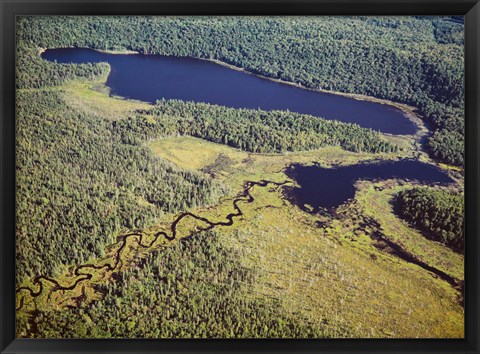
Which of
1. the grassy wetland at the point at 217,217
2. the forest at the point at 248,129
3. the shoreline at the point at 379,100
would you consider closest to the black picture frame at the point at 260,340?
the grassy wetland at the point at 217,217

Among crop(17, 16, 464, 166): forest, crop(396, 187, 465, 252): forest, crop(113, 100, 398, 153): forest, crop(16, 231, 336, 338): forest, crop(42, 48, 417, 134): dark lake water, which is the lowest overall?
crop(16, 231, 336, 338): forest

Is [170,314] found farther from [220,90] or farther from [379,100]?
[379,100]

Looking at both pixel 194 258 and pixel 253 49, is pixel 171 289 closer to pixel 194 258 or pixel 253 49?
pixel 194 258

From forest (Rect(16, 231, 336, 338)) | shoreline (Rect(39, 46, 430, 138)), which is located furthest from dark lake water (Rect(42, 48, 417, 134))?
forest (Rect(16, 231, 336, 338))

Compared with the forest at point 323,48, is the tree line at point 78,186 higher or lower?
lower

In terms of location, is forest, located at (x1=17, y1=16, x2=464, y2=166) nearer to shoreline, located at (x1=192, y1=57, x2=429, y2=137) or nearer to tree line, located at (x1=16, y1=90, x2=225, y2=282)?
shoreline, located at (x1=192, y1=57, x2=429, y2=137)

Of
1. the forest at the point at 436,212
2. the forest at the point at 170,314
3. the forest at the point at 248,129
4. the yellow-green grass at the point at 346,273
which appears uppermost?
the forest at the point at 248,129

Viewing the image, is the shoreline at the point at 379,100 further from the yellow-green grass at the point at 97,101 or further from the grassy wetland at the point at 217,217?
the yellow-green grass at the point at 97,101
